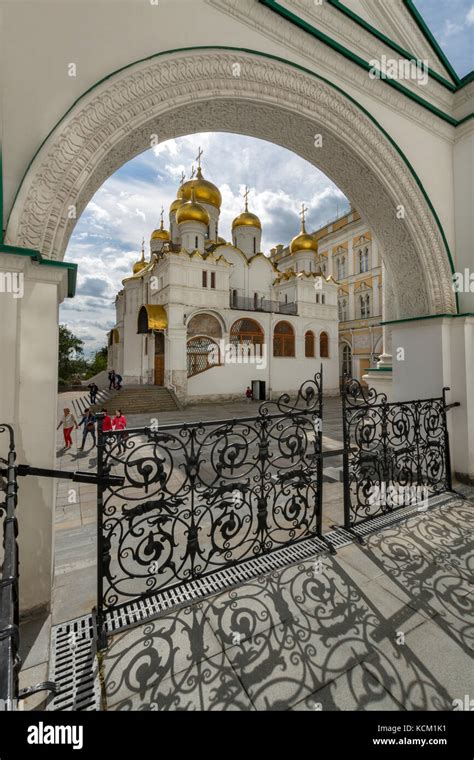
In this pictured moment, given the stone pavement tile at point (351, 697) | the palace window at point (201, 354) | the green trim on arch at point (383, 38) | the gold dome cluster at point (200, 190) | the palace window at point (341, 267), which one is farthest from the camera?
the palace window at point (341, 267)

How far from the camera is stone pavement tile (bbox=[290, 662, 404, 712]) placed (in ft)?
4.94

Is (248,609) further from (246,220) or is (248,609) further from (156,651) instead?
(246,220)

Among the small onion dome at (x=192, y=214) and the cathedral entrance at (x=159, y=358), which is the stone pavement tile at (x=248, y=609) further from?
the small onion dome at (x=192, y=214)

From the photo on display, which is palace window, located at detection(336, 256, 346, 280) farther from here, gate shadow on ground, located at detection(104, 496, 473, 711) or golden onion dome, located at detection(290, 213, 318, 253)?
gate shadow on ground, located at detection(104, 496, 473, 711)

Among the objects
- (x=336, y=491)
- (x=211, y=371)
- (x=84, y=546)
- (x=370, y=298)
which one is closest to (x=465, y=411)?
(x=336, y=491)

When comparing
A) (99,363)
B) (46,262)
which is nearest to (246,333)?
(46,262)

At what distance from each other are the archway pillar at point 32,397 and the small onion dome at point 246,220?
2390cm

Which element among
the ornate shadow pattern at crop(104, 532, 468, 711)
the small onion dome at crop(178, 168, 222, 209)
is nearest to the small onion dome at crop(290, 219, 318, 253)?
the small onion dome at crop(178, 168, 222, 209)

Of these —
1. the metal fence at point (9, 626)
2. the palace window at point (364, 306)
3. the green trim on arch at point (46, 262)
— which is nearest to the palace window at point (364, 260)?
the palace window at point (364, 306)

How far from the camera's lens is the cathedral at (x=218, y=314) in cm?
1639

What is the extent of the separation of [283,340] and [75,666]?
19.7m

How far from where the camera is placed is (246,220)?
23250mm

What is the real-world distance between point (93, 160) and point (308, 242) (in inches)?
958

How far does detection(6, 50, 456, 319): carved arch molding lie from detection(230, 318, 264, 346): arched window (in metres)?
13.8
